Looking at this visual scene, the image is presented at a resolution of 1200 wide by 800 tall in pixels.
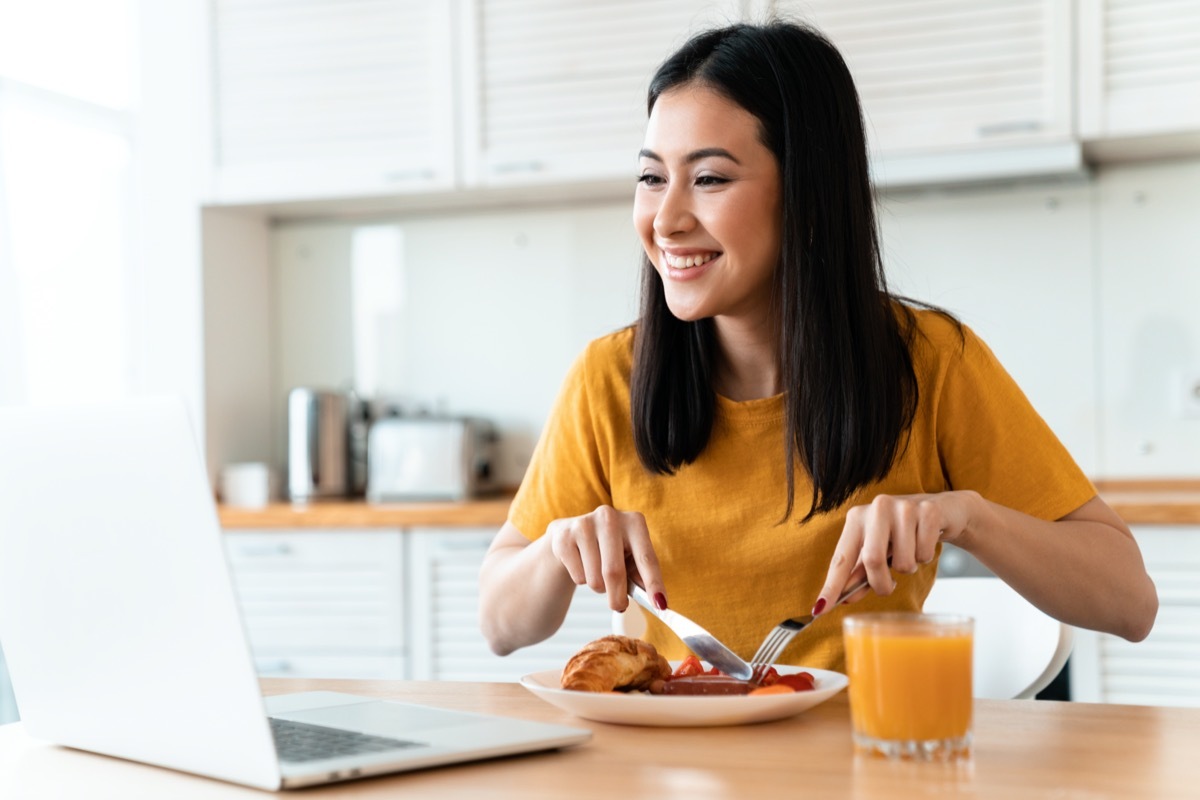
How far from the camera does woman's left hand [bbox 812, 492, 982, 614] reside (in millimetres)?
1041

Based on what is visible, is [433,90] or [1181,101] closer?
[1181,101]

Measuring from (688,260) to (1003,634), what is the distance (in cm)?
51

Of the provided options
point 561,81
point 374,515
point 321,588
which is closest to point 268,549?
point 321,588

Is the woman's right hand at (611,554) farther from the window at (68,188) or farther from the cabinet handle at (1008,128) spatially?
the window at (68,188)

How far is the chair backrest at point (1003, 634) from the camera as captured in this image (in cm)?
133

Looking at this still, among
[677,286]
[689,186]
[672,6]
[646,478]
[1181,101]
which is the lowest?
[646,478]

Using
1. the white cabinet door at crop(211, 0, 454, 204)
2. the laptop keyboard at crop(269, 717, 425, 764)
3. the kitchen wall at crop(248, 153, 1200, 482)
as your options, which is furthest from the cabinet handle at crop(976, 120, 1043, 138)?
the laptop keyboard at crop(269, 717, 425, 764)

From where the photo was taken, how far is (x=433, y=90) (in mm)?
3180

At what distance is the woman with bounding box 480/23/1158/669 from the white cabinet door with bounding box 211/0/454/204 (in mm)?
1767

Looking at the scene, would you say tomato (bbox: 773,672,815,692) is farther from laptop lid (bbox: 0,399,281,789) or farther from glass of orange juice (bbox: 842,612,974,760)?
laptop lid (bbox: 0,399,281,789)

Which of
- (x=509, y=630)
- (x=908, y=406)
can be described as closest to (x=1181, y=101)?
(x=908, y=406)

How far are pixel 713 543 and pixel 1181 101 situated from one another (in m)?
1.75

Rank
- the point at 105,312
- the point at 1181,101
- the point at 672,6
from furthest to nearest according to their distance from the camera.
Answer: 1. the point at 105,312
2. the point at 672,6
3. the point at 1181,101

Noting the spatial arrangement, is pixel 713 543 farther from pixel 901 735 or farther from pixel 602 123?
pixel 602 123
